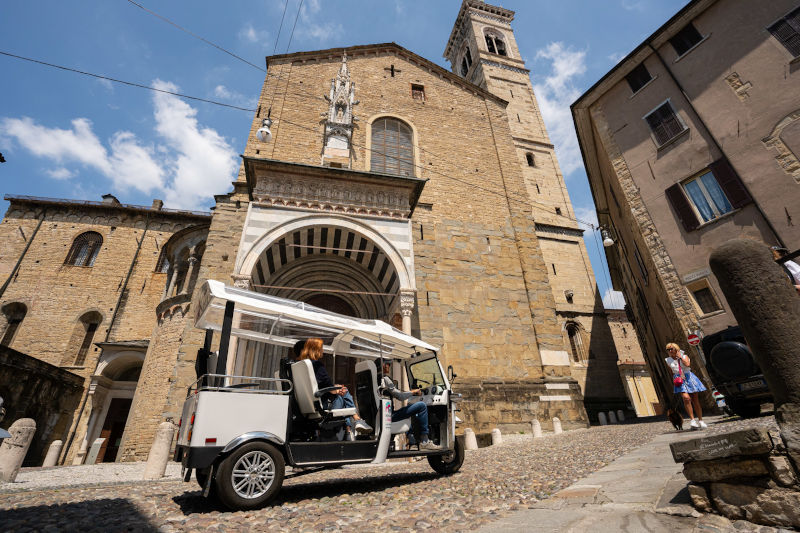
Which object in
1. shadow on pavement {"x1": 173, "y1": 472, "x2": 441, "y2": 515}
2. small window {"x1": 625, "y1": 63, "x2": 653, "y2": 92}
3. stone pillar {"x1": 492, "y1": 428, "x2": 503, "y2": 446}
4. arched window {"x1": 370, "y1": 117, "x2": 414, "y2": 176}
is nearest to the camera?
shadow on pavement {"x1": 173, "y1": 472, "x2": 441, "y2": 515}

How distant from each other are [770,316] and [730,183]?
1147 centimetres

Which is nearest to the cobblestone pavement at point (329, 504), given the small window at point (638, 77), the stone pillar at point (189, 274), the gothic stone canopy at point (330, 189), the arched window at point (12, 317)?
the gothic stone canopy at point (330, 189)

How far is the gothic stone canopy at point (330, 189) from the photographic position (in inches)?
423

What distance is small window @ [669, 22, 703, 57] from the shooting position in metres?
11.9

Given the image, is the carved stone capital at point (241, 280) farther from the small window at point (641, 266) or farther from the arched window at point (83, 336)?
the arched window at point (83, 336)

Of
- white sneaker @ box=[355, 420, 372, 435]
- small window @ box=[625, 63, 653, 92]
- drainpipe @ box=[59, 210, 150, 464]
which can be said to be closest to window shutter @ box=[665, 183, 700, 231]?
small window @ box=[625, 63, 653, 92]

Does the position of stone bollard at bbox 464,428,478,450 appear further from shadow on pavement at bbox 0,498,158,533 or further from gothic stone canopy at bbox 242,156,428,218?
shadow on pavement at bbox 0,498,158,533

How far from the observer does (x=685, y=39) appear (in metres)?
12.2

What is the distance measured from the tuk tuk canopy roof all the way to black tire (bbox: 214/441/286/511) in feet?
5.10

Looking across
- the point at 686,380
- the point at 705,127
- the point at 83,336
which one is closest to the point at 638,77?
the point at 705,127

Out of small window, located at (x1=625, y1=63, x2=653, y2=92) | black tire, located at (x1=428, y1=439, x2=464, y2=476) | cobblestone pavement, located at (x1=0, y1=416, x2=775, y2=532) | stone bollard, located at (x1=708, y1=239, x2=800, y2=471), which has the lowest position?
cobblestone pavement, located at (x1=0, y1=416, x2=775, y2=532)

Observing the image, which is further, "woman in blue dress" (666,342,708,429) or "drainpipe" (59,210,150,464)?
"drainpipe" (59,210,150,464)

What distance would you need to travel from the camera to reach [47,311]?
64.1ft

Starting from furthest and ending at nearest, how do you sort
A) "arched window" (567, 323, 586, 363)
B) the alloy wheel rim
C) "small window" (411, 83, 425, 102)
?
"arched window" (567, 323, 586, 363) → "small window" (411, 83, 425, 102) → the alloy wheel rim
